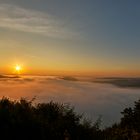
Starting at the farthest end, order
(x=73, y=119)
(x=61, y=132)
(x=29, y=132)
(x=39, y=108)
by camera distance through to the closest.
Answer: (x=39, y=108) < (x=73, y=119) < (x=61, y=132) < (x=29, y=132)

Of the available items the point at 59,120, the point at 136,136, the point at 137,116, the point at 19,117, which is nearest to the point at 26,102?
the point at 59,120

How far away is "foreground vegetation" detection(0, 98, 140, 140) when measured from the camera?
13.7m

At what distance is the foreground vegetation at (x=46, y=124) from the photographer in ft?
45.1

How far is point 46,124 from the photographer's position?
1500cm

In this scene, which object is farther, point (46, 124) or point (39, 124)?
point (46, 124)

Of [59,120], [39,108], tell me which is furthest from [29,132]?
[39,108]

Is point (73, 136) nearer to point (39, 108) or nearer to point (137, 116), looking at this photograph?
point (39, 108)

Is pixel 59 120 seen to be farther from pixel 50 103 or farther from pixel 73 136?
pixel 50 103

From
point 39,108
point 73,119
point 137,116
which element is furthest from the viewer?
point 137,116

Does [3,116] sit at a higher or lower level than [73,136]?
higher

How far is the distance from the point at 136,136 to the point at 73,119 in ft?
11.6

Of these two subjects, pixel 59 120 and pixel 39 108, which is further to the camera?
pixel 39 108

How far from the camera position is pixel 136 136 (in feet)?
50.5

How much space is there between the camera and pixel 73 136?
1569cm
